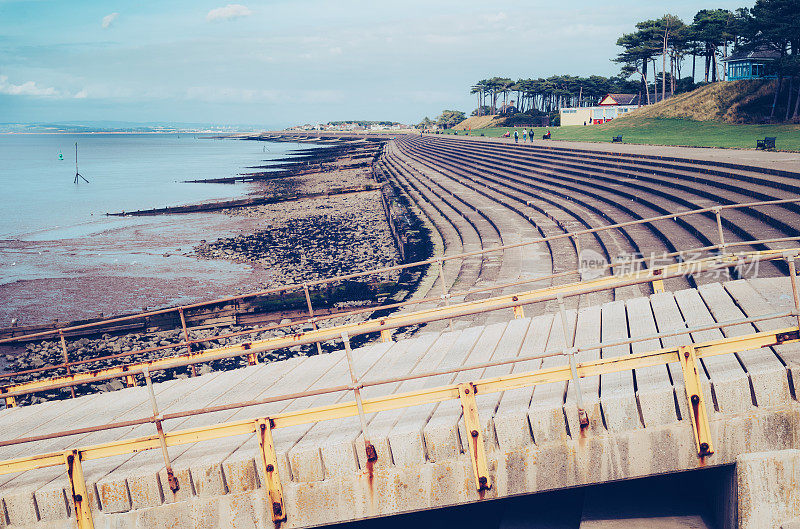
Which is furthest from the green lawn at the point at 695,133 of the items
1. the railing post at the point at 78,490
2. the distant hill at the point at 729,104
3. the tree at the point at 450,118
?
the tree at the point at 450,118

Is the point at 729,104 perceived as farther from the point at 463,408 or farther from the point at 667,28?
the point at 463,408

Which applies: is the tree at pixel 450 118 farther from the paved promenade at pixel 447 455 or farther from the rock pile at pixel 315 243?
the paved promenade at pixel 447 455

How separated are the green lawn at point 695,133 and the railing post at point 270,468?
24374 millimetres

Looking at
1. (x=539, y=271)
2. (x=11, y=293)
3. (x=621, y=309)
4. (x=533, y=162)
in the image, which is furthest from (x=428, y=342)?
(x=533, y=162)

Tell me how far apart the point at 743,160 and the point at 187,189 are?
5115cm

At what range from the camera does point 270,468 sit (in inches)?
162

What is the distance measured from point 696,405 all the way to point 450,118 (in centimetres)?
17502

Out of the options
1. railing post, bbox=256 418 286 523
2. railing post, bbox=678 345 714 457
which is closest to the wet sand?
railing post, bbox=256 418 286 523

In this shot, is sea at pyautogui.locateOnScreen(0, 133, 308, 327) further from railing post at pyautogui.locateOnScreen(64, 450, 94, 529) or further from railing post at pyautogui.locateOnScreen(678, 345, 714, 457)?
railing post at pyautogui.locateOnScreen(678, 345, 714, 457)

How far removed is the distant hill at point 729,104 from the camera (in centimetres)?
4294

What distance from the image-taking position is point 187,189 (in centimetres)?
5862

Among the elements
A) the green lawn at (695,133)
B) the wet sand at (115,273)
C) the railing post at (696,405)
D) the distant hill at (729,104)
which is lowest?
the wet sand at (115,273)

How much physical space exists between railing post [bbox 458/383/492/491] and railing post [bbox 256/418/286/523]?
1.31 metres

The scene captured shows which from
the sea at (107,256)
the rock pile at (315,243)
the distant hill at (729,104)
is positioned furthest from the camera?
the distant hill at (729,104)
